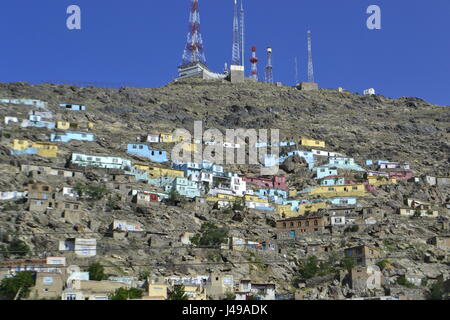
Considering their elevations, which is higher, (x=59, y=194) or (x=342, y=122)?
(x=342, y=122)

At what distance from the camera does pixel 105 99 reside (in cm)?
12600

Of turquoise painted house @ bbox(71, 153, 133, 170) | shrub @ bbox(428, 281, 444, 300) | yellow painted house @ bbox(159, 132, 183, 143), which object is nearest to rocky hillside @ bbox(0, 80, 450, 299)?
shrub @ bbox(428, 281, 444, 300)

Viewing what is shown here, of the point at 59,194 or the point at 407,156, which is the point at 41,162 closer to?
the point at 59,194

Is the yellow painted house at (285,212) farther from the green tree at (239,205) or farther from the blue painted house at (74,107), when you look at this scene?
the blue painted house at (74,107)

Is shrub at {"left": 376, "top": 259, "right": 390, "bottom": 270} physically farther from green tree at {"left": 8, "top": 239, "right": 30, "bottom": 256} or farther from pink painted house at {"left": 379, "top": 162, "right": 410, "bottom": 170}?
pink painted house at {"left": 379, "top": 162, "right": 410, "bottom": 170}

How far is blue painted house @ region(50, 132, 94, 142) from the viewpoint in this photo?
97.6 meters

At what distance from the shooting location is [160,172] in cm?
9262

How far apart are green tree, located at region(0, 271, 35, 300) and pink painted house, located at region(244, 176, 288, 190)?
4803 cm

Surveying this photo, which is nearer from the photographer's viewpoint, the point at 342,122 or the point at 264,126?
the point at 264,126

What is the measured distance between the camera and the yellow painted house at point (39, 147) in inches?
3521

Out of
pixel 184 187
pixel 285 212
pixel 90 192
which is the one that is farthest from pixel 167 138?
pixel 90 192

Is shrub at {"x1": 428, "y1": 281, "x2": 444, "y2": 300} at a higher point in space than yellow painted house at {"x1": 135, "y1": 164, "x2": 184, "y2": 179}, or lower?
lower

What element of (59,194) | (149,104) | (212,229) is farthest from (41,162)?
(149,104)

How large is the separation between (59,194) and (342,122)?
70088mm
